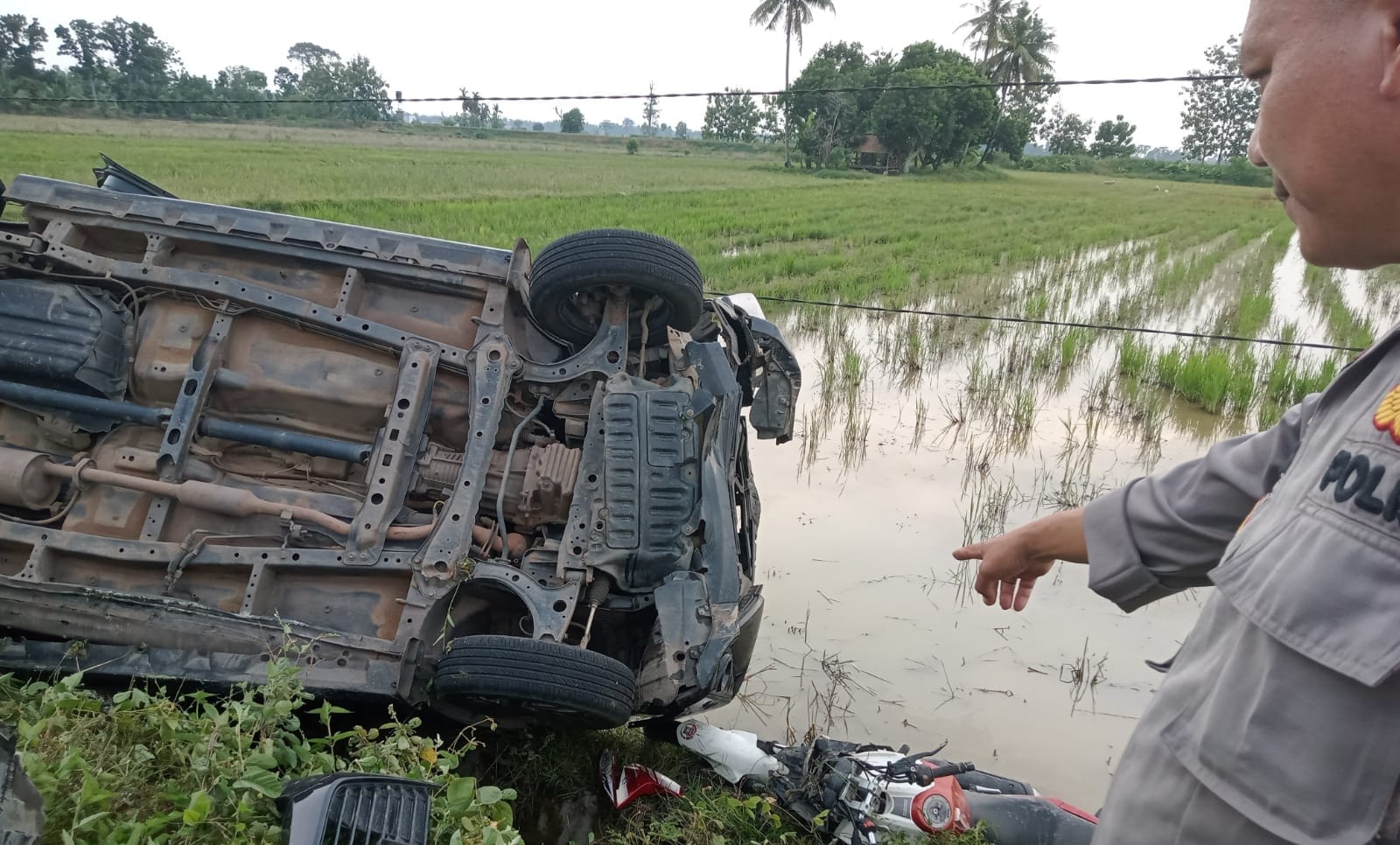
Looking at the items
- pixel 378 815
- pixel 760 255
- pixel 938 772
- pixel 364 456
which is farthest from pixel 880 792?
pixel 760 255

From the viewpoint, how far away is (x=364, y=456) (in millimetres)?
3799

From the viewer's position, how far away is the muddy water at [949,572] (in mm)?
3932

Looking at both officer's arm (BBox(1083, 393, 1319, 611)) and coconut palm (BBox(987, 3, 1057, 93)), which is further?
coconut palm (BBox(987, 3, 1057, 93))

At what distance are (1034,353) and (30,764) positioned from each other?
816 centimetres

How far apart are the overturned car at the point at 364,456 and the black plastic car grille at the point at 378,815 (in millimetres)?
918

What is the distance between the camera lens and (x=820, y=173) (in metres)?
36.0

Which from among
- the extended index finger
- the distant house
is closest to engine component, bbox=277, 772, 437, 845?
the extended index finger

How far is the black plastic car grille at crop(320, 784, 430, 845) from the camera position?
193 centimetres

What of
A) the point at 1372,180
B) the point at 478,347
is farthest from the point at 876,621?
the point at 1372,180

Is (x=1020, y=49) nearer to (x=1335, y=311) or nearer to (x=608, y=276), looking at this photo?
(x=1335, y=311)

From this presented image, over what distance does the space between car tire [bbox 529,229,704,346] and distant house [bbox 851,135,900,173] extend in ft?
120

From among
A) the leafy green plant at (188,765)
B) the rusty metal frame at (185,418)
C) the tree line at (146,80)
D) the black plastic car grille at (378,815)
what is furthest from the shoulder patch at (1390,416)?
the tree line at (146,80)

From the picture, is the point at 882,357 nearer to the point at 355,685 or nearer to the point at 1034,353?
the point at 1034,353

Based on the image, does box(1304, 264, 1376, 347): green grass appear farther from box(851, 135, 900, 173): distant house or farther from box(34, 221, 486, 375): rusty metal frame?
box(851, 135, 900, 173): distant house
